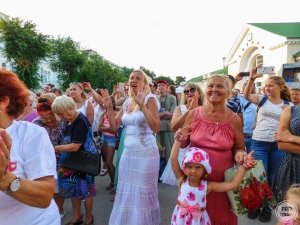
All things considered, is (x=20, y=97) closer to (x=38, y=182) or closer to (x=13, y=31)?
(x=38, y=182)

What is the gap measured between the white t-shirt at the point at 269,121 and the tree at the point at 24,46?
19374 mm

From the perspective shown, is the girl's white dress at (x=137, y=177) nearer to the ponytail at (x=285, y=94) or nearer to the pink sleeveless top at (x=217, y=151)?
the pink sleeveless top at (x=217, y=151)

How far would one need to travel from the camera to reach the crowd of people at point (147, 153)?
1.50 metres

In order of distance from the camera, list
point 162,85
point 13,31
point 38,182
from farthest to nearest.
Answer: point 13,31
point 162,85
point 38,182

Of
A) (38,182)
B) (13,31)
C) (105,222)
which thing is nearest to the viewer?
(38,182)

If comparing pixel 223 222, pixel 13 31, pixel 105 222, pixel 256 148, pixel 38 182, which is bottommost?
pixel 105 222

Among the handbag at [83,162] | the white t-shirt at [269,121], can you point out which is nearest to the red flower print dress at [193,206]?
the handbag at [83,162]

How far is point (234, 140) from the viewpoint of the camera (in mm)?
2645

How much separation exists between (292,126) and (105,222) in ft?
9.16

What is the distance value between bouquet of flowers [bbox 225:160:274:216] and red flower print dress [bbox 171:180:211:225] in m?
0.23

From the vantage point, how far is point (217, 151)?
8.47 feet

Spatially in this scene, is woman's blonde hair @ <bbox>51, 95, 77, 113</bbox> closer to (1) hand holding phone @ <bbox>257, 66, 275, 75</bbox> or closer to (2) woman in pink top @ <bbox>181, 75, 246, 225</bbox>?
(2) woman in pink top @ <bbox>181, 75, 246, 225</bbox>

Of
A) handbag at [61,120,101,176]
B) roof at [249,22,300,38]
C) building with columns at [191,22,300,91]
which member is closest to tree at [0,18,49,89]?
building with columns at [191,22,300,91]

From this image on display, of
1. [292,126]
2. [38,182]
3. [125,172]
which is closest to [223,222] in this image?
[292,126]
